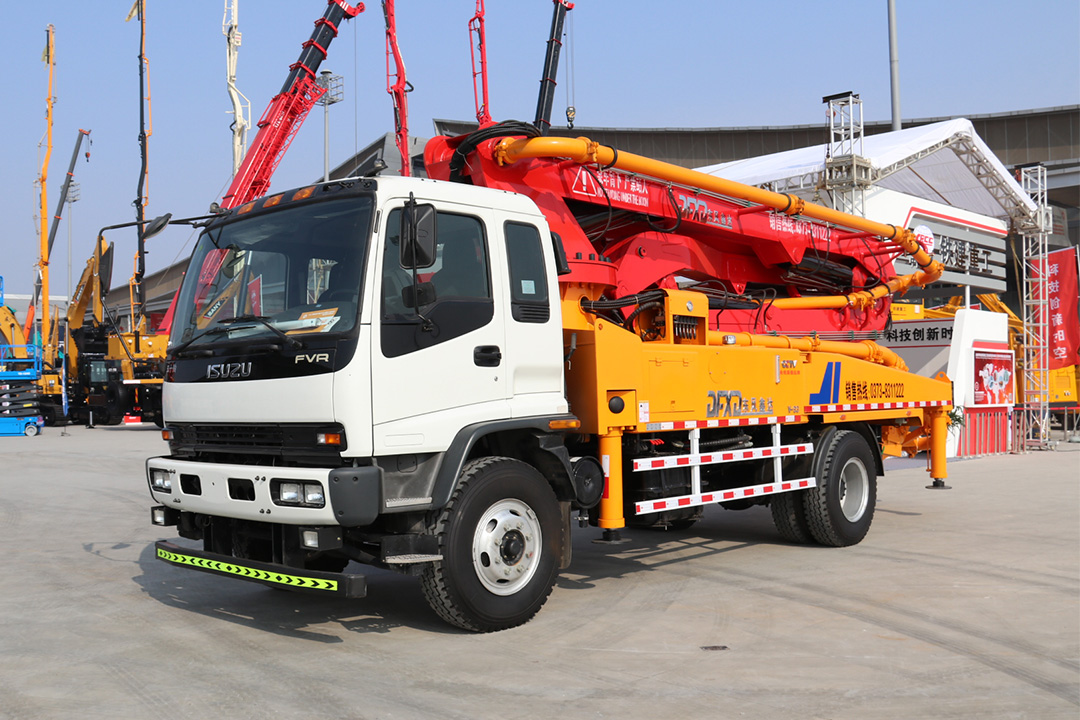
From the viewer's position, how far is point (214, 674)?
4.91 meters

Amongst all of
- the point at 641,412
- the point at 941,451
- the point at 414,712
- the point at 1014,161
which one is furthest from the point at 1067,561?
the point at 1014,161

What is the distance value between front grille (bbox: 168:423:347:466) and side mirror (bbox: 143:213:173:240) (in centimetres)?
130

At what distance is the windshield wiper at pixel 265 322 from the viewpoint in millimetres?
5242

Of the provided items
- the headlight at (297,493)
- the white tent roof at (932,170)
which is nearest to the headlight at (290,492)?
the headlight at (297,493)

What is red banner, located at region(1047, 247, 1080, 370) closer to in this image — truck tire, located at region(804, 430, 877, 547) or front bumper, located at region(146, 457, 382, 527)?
truck tire, located at region(804, 430, 877, 547)

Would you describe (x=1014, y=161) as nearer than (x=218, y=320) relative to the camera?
No

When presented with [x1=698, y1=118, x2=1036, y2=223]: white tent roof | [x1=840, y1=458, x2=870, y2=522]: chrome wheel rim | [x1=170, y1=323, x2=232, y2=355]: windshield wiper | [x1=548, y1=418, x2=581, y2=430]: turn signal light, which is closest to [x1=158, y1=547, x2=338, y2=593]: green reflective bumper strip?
[x1=170, y1=323, x2=232, y2=355]: windshield wiper

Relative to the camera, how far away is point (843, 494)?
29.2 ft

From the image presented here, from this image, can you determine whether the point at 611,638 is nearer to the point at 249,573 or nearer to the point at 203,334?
the point at 249,573

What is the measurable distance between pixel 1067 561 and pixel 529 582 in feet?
16.7

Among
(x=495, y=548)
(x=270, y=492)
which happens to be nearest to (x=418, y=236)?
(x=270, y=492)

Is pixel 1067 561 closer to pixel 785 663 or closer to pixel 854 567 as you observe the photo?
pixel 854 567

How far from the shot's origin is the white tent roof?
1862cm

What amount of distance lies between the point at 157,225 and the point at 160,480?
68.2 inches
